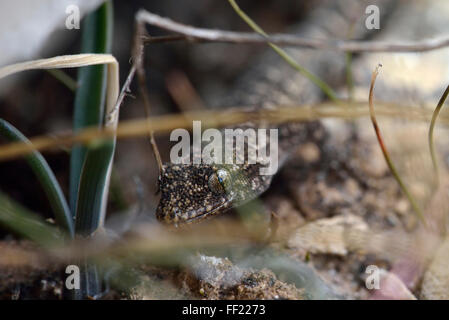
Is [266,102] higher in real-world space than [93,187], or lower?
higher

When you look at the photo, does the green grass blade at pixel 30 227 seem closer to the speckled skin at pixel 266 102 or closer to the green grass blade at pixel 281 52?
the speckled skin at pixel 266 102

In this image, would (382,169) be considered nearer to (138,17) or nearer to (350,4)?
(138,17)

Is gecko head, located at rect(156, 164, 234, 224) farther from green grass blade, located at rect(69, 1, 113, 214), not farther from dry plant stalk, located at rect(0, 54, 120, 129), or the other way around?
dry plant stalk, located at rect(0, 54, 120, 129)

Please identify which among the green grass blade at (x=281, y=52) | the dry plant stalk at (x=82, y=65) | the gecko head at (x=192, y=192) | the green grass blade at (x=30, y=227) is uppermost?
the green grass blade at (x=281, y=52)

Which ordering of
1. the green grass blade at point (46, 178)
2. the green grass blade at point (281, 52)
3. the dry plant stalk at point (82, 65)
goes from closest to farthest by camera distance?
the dry plant stalk at point (82, 65), the green grass blade at point (46, 178), the green grass blade at point (281, 52)

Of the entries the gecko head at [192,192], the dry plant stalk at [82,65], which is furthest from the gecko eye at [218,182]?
the dry plant stalk at [82,65]

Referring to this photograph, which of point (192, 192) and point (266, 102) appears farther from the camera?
point (266, 102)

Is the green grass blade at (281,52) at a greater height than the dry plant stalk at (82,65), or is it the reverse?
the green grass blade at (281,52)

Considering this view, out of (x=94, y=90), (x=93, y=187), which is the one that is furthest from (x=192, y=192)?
(x=94, y=90)

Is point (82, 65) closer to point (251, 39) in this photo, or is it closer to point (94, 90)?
point (94, 90)
